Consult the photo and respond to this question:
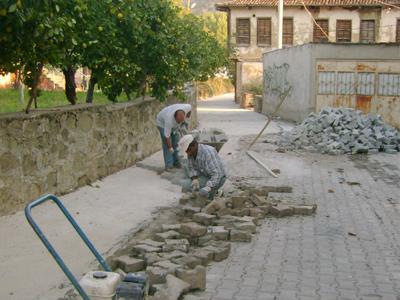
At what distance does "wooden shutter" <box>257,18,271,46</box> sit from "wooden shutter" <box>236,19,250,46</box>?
740 millimetres

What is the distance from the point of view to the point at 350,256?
20.1ft

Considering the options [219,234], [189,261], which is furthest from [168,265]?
[219,234]

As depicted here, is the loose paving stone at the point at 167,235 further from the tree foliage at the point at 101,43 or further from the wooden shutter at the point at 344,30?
the wooden shutter at the point at 344,30

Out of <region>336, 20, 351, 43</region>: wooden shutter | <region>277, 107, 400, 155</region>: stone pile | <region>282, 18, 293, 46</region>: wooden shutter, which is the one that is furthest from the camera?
<region>282, 18, 293, 46</region>: wooden shutter

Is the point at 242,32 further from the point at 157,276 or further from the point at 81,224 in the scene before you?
the point at 157,276

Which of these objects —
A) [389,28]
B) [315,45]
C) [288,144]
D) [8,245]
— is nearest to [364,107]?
[315,45]

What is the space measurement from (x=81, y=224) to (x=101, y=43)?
4.45 metres

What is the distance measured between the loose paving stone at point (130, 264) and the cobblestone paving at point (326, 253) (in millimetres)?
646

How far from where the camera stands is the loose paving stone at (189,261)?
214 inches

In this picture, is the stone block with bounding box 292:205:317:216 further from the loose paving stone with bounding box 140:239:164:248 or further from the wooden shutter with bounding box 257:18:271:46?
the wooden shutter with bounding box 257:18:271:46

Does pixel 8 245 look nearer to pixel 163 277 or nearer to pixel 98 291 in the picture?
pixel 163 277

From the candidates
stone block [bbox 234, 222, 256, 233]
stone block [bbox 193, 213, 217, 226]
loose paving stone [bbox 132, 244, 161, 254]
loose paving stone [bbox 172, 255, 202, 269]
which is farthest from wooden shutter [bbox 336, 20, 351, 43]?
loose paving stone [bbox 172, 255, 202, 269]

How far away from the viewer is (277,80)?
88.4 feet

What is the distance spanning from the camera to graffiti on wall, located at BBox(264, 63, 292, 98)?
2511 cm
